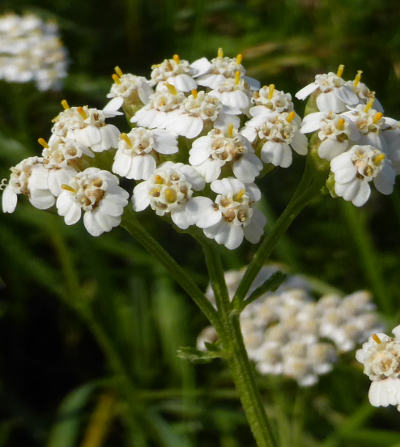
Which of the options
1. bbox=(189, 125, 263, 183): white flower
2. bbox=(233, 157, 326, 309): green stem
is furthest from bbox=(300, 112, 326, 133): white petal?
bbox=(189, 125, 263, 183): white flower

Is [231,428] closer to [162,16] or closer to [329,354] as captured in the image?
[329,354]

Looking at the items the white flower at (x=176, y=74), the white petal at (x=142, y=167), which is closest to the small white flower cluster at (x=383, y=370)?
the white petal at (x=142, y=167)

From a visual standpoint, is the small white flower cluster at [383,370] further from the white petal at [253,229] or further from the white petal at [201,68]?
the white petal at [201,68]

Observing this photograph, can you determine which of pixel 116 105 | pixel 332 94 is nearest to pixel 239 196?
pixel 332 94

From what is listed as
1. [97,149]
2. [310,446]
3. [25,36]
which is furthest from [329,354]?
[25,36]

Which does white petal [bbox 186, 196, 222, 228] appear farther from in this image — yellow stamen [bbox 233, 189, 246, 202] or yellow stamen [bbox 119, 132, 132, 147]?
yellow stamen [bbox 119, 132, 132, 147]

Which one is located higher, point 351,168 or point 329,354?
point 351,168

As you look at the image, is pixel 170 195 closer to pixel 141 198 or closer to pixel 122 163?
pixel 141 198
